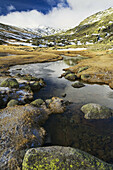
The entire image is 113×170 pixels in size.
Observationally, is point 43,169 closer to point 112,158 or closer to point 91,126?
point 112,158

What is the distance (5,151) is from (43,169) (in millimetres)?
4508

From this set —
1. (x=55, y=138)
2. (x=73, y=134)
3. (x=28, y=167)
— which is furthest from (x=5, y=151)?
(x=73, y=134)

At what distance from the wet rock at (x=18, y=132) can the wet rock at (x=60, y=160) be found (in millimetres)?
2083

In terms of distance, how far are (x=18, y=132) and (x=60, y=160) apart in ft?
19.9

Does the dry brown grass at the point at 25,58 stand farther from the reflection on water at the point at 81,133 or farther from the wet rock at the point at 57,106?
the reflection on water at the point at 81,133

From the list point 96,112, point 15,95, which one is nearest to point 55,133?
point 96,112

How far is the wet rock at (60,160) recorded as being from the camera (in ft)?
21.5

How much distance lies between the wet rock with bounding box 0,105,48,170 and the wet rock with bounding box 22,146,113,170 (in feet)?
6.83

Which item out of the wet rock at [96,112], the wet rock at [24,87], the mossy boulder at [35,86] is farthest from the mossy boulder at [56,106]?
the mossy boulder at [35,86]

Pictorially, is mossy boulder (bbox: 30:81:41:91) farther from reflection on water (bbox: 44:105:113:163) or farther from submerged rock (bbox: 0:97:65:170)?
reflection on water (bbox: 44:105:113:163)

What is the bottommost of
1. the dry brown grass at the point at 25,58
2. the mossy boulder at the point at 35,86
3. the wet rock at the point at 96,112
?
the wet rock at the point at 96,112

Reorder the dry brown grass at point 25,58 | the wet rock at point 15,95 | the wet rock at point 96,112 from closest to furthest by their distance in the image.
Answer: the wet rock at point 96,112, the wet rock at point 15,95, the dry brown grass at point 25,58

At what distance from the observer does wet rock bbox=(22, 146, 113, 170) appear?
654 cm

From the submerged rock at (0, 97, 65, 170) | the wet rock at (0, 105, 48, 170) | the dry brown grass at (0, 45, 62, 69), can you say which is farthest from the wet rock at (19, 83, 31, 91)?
the dry brown grass at (0, 45, 62, 69)
